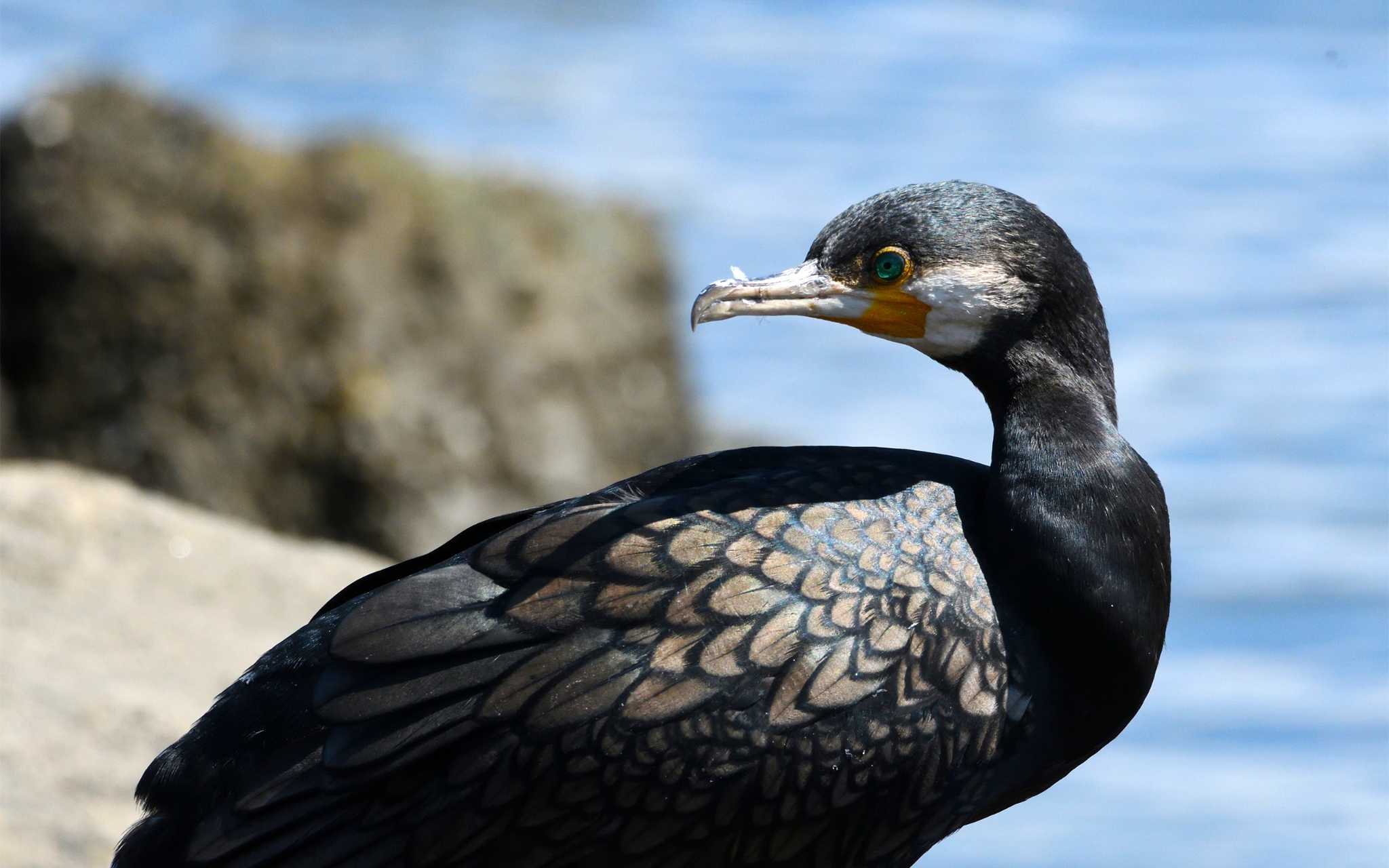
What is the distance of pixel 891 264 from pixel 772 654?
83 cm

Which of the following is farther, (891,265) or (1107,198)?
(1107,198)

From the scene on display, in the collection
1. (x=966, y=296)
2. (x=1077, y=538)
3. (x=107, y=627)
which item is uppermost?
(x=107, y=627)

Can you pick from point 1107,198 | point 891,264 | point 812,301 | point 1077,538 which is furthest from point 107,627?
point 1107,198

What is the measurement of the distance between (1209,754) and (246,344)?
4655 mm

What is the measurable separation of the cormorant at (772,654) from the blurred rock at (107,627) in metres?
1.39

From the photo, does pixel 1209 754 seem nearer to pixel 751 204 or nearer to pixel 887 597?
pixel 887 597

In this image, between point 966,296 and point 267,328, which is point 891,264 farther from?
point 267,328

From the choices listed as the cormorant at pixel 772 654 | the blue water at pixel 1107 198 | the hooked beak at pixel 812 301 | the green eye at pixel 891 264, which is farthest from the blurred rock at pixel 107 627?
the blue water at pixel 1107 198

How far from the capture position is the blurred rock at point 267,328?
8.91m

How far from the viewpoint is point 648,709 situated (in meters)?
3.82

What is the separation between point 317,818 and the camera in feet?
12.8

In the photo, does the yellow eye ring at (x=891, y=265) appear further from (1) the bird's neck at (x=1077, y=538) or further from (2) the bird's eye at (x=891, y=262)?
(1) the bird's neck at (x=1077, y=538)

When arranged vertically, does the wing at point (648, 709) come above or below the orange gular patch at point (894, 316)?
below

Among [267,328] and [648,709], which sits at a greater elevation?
[267,328]
